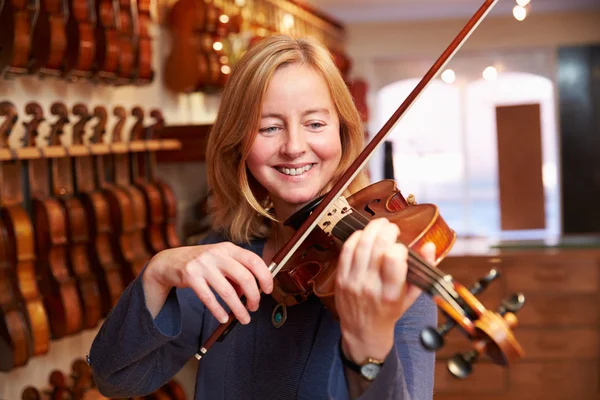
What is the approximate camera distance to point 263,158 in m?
1.68

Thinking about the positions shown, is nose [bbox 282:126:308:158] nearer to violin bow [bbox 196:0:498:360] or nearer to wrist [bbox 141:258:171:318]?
violin bow [bbox 196:0:498:360]

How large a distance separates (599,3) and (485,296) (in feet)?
16.9

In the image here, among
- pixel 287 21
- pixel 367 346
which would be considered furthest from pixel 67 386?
pixel 287 21

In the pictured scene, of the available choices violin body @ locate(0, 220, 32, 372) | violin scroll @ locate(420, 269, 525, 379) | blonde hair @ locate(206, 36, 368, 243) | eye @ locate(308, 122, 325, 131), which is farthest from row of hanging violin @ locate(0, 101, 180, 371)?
violin scroll @ locate(420, 269, 525, 379)

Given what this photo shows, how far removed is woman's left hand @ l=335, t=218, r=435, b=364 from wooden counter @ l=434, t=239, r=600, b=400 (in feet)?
12.2

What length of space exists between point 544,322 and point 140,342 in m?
3.81

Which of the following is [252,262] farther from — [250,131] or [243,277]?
[250,131]

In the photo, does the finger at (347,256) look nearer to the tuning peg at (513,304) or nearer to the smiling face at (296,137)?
the tuning peg at (513,304)

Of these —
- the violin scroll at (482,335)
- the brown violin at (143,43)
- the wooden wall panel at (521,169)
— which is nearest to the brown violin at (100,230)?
the brown violin at (143,43)

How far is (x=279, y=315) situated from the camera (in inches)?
67.5

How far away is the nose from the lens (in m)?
1.62

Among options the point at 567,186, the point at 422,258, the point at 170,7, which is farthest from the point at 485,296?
the point at 567,186

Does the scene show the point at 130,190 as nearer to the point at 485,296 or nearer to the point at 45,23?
the point at 45,23

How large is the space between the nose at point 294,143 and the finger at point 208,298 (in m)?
0.36
